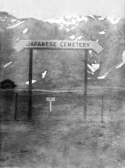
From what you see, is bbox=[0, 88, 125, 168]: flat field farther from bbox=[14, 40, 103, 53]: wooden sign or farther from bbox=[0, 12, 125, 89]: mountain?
bbox=[0, 12, 125, 89]: mountain

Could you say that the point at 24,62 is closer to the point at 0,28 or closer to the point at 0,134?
the point at 0,28

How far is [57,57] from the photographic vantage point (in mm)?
92000

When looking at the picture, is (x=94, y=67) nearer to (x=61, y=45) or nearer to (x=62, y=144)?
(x=61, y=45)

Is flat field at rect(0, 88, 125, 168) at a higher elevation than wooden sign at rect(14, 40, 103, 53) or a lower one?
lower

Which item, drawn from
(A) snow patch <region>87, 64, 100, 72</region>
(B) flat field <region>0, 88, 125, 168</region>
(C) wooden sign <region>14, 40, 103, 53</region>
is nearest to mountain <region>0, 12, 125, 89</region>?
(A) snow patch <region>87, 64, 100, 72</region>

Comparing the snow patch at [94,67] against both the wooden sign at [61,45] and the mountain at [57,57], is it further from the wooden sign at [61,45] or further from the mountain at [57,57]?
the wooden sign at [61,45]

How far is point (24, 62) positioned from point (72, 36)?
1341 inches

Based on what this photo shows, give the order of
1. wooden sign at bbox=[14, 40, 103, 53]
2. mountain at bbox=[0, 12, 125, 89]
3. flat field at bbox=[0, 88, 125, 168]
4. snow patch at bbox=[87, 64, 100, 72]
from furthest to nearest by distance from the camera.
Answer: snow patch at bbox=[87, 64, 100, 72] < mountain at bbox=[0, 12, 125, 89] < wooden sign at bbox=[14, 40, 103, 53] < flat field at bbox=[0, 88, 125, 168]

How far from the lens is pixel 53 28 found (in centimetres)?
10712

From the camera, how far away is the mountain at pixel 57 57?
3270 inches

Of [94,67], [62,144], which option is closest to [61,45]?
[62,144]

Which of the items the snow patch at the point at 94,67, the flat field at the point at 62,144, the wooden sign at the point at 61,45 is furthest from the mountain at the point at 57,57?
the wooden sign at the point at 61,45

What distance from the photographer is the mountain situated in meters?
83.1

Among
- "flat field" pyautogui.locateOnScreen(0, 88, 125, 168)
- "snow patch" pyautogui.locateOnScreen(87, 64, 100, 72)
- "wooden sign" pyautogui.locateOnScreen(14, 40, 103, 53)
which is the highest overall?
"snow patch" pyautogui.locateOnScreen(87, 64, 100, 72)
